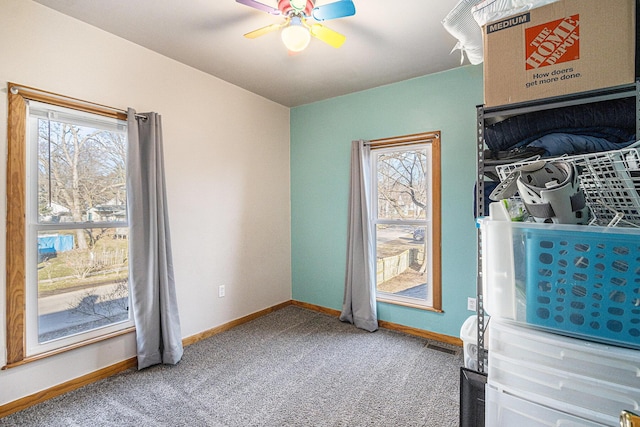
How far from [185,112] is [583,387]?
9.85ft

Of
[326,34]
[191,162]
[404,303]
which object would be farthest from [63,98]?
[404,303]

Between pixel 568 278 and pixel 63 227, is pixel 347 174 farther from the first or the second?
pixel 568 278

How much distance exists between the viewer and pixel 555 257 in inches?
29.4

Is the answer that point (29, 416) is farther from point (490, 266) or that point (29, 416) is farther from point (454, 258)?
point (454, 258)

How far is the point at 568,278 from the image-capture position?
74cm

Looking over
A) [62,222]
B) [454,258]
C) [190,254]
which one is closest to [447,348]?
[454,258]

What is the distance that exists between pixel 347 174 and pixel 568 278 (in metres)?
2.72

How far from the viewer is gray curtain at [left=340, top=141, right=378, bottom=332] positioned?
310cm

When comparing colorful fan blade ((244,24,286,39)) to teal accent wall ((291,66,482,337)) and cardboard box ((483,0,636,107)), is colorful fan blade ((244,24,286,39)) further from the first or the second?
teal accent wall ((291,66,482,337))

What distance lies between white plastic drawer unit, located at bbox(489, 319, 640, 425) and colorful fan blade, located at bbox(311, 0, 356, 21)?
168cm

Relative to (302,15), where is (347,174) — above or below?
below

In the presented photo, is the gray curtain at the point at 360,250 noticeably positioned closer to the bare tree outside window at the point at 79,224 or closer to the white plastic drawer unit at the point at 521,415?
the bare tree outside window at the point at 79,224

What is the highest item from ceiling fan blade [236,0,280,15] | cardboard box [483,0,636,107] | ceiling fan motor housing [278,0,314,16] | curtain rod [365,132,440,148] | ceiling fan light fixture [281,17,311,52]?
ceiling fan motor housing [278,0,314,16]

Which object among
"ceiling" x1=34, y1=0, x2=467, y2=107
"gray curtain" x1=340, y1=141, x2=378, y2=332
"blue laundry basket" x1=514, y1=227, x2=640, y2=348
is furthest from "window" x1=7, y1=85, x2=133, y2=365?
"blue laundry basket" x1=514, y1=227, x2=640, y2=348
